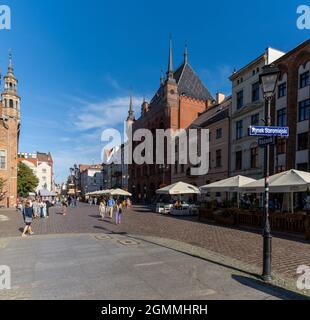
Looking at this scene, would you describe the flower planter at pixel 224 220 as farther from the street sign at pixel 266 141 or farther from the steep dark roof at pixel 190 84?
the steep dark roof at pixel 190 84

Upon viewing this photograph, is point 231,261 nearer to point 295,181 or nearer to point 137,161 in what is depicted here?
point 295,181

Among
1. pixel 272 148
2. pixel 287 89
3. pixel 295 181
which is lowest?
pixel 295 181

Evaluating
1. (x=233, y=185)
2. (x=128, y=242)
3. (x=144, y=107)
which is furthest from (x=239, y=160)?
(x=144, y=107)

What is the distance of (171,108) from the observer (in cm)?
4753

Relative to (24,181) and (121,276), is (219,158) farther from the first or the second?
(24,181)

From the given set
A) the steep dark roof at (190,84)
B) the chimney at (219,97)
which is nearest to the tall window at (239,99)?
the chimney at (219,97)

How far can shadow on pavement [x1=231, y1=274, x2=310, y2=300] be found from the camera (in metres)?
5.10

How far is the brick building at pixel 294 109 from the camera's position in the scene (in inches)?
843

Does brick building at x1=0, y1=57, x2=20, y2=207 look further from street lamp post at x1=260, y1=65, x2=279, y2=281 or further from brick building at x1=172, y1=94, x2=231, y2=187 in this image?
street lamp post at x1=260, y1=65, x2=279, y2=281

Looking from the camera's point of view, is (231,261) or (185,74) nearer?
(231,261)

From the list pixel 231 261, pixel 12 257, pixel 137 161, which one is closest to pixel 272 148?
pixel 231 261

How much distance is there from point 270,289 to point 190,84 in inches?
1988

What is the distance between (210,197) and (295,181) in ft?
73.3

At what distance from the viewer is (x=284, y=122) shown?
2356cm
